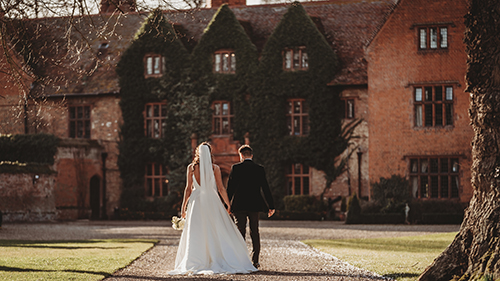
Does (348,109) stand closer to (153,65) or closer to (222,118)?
(222,118)

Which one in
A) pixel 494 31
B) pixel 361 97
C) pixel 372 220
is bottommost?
pixel 372 220

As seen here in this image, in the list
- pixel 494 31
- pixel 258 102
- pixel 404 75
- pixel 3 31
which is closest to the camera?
pixel 494 31

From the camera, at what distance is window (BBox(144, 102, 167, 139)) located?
1159 inches

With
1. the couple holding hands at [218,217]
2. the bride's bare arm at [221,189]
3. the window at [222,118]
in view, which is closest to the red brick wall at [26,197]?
the window at [222,118]

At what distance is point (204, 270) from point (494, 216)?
365 cm

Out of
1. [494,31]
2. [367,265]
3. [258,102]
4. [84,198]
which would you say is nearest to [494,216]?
[494,31]

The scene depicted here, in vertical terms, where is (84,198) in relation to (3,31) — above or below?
below

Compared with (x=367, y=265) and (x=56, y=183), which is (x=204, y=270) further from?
(x=56, y=183)

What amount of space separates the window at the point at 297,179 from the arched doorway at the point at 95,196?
861cm

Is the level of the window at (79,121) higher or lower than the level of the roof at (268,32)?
lower

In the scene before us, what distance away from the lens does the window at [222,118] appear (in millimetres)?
28516

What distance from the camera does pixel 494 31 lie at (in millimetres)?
6160

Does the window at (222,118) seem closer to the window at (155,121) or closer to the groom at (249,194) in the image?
the window at (155,121)

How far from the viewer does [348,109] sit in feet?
89.4
